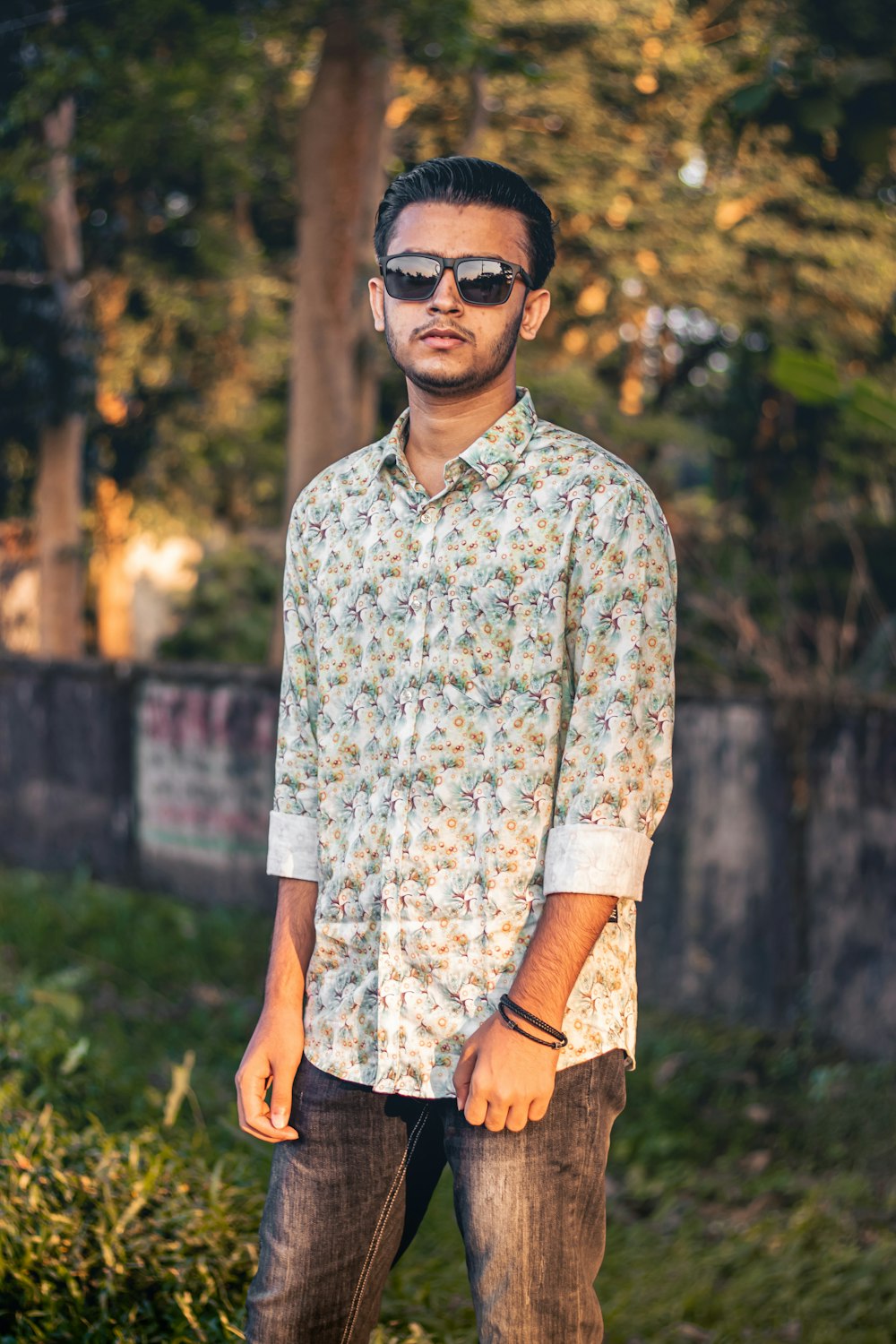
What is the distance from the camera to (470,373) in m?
2.31

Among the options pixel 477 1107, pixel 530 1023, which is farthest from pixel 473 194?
pixel 477 1107

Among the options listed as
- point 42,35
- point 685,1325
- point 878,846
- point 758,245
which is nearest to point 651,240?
point 758,245

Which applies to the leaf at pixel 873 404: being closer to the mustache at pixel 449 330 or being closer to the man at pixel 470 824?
the man at pixel 470 824

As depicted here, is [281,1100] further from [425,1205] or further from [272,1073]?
[425,1205]

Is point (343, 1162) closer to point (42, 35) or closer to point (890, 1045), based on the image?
point (890, 1045)

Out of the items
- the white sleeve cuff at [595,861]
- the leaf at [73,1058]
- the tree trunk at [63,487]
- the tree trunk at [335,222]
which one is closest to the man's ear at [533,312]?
the white sleeve cuff at [595,861]

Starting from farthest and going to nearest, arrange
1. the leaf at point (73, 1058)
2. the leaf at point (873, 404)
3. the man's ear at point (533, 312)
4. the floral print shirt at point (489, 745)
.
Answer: the leaf at point (873, 404) < the leaf at point (73, 1058) < the man's ear at point (533, 312) < the floral print shirt at point (489, 745)

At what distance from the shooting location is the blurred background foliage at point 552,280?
884 cm

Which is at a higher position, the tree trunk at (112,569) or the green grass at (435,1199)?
the tree trunk at (112,569)

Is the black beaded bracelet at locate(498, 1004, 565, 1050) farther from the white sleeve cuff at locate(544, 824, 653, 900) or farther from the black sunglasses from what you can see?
the black sunglasses

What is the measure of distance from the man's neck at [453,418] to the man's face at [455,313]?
26 mm

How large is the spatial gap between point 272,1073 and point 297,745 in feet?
1.77

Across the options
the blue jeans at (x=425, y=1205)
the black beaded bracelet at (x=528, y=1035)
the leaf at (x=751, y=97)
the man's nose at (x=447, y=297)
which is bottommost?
the blue jeans at (x=425, y=1205)

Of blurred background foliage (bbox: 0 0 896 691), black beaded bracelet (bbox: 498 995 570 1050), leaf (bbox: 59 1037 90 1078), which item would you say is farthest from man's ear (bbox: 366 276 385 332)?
blurred background foliage (bbox: 0 0 896 691)
